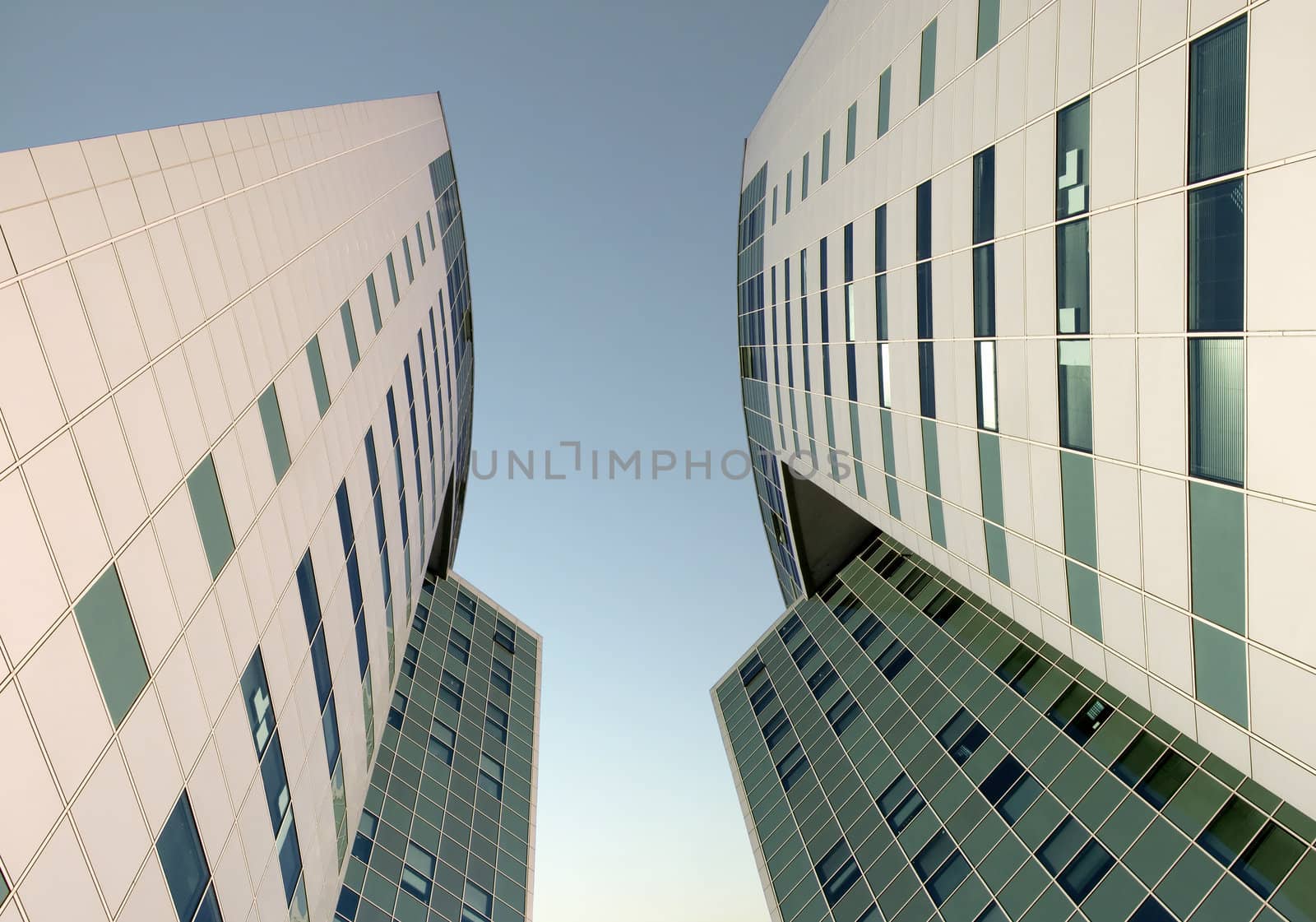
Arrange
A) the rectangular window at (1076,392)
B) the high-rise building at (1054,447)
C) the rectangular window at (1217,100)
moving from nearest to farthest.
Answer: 1. the rectangular window at (1217,100)
2. the high-rise building at (1054,447)
3. the rectangular window at (1076,392)

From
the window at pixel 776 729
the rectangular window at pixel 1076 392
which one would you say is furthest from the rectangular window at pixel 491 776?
the rectangular window at pixel 1076 392

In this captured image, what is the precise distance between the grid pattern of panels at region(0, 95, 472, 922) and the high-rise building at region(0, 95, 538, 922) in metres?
0.06

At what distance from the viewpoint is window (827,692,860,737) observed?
38.2 meters

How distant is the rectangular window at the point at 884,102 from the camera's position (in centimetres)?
2675

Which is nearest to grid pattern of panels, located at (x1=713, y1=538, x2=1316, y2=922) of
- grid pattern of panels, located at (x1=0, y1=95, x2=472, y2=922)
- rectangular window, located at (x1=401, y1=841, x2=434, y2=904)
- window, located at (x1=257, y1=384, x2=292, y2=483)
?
rectangular window, located at (x1=401, y1=841, x2=434, y2=904)

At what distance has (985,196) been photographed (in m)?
20.3

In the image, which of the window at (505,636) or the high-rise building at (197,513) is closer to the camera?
the high-rise building at (197,513)

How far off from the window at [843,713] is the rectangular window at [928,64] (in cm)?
2747

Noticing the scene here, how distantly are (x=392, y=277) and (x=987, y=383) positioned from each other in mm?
22450

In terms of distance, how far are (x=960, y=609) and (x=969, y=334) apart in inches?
751

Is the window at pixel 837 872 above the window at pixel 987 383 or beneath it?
beneath

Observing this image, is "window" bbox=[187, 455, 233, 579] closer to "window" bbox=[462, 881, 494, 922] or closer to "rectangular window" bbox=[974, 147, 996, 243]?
"rectangular window" bbox=[974, 147, 996, 243]

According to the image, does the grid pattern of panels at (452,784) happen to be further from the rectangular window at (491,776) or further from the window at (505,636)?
the window at (505,636)

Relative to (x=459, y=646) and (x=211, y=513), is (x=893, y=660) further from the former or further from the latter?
(x=211, y=513)
